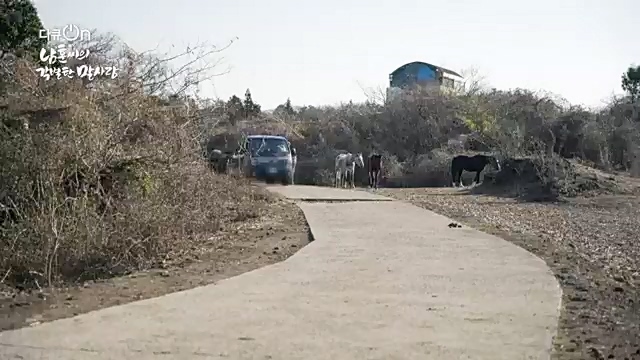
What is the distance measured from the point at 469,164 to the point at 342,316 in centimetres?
2365

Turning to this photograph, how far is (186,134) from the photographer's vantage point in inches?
533

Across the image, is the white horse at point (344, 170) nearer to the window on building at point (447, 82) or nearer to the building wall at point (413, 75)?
the window on building at point (447, 82)

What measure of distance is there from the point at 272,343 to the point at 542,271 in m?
4.77

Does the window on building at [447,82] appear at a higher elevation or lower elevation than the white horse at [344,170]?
higher

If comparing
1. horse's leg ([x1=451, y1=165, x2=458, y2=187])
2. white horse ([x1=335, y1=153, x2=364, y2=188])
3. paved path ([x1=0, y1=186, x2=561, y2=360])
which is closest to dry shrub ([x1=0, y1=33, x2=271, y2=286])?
paved path ([x1=0, y1=186, x2=561, y2=360])

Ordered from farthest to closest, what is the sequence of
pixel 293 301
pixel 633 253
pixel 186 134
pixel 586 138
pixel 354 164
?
1. pixel 586 138
2. pixel 354 164
3. pixel 186 134
4. pixel 633 253
5. pixel 293 301

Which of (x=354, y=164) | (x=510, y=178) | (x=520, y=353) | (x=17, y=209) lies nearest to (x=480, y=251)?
(x=520, y=353)

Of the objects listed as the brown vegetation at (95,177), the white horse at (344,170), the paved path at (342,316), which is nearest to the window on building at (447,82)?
the white horse at (344,170)

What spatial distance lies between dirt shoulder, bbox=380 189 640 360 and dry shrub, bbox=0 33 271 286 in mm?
5435

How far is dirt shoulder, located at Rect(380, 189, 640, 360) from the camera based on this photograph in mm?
7105

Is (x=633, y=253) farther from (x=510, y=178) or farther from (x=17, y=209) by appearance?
(x=510, y=178)

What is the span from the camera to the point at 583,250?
12.8 meters

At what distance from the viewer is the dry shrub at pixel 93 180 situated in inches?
418

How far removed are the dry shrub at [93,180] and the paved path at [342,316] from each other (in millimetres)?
2022
